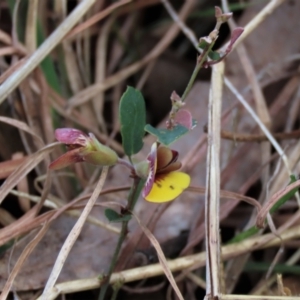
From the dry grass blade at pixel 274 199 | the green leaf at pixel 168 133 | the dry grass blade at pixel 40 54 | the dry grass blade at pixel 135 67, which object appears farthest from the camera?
the dry grass blade at pixel 135 67

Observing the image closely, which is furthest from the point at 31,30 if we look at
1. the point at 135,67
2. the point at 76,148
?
the point at 76,148

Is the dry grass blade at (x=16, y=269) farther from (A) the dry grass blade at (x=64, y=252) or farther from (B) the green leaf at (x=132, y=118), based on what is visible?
(B) the green leaf at (x=132, y=118)

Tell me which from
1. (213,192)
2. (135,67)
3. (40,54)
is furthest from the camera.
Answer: (135,67)

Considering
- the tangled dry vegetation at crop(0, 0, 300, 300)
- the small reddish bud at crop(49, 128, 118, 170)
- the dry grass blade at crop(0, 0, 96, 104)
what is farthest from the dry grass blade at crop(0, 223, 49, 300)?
the dry grass blade at crop(0, 0, 96, 104)

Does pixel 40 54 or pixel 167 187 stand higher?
pixel 40 54

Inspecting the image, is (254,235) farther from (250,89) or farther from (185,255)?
(250,89)

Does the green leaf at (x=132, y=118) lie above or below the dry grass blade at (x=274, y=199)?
above

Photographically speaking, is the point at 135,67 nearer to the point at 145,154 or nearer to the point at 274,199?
the point at 145,154

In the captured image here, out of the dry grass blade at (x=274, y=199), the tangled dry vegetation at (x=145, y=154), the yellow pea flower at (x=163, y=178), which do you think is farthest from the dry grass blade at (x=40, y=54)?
the dry grass blade at (x=274, y=199)
